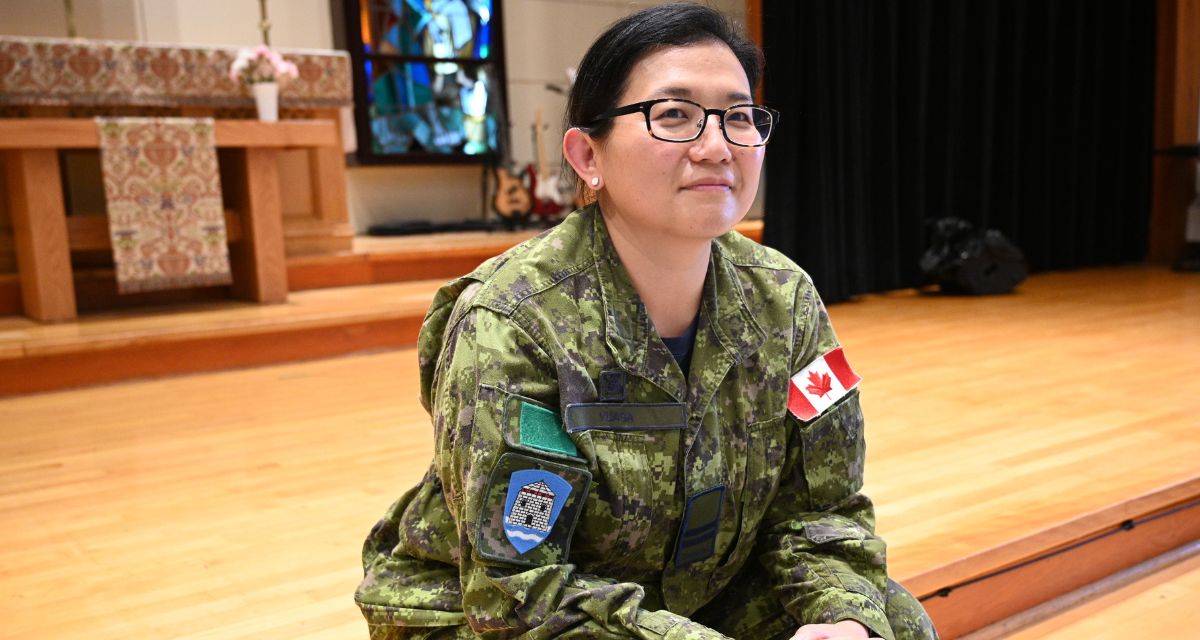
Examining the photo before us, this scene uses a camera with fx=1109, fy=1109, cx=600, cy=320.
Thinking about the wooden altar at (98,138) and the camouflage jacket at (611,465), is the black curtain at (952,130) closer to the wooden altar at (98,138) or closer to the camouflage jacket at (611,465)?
the wooden altar at (98,138)

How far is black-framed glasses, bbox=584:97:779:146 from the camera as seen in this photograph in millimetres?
1147

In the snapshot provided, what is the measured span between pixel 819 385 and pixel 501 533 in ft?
1.43

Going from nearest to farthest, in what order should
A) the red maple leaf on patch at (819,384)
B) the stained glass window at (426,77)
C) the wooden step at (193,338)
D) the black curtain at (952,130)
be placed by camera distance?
the red maple leaf on patch at (819,384) → the wooden step at (193,338) → the black curtain at (952,130) → the stained glass window at (426,77)

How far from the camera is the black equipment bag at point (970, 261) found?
5551 mm

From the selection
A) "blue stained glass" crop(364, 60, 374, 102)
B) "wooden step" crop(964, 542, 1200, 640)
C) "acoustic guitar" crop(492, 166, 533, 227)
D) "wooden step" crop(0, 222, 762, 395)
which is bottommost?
"wooden step" crop(964, 542, 1200, 640)

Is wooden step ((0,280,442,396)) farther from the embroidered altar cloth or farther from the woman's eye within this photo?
the woman's eye

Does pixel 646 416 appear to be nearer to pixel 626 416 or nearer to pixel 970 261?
pixel 626 416

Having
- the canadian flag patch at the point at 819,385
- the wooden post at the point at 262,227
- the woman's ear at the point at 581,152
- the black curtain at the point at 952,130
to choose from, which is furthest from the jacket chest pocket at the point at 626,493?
the black curtain at the point at 952,130

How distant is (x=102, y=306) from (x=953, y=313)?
3644mm

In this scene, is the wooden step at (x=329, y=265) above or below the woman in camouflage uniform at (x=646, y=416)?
below

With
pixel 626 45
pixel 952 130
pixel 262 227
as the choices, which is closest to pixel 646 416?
pixel 626 45

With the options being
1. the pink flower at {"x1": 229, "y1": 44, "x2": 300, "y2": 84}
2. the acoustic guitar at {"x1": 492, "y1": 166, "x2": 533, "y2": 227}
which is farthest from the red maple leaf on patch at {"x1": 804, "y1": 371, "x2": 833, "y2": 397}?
the acoustic guitar at {"x1": 492, "y1": 166, "x2": 533, "y2": 227}

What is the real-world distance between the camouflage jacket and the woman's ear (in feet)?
0.18

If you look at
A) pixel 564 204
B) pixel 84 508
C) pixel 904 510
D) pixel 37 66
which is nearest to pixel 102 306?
pixel 37 66
